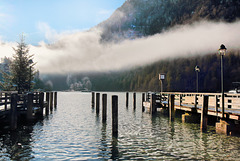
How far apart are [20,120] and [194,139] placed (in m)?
17.8

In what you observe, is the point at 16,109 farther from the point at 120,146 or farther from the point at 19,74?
the point at 19,74

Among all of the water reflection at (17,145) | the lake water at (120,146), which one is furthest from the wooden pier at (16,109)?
the lake water at (120,146)

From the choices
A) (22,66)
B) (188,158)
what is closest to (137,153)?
(188,158)

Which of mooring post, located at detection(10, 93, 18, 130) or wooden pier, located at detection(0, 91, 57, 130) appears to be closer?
mooring post, located at detection(10, 93, 18, 130)

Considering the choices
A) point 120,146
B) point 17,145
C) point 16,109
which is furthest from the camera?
point 16,109

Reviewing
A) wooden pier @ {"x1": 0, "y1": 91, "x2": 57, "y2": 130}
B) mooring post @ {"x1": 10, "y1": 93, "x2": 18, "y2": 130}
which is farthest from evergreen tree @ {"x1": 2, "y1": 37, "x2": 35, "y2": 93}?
mooring post @ {"x1": 10, "y1": 93, "x2": 18, "y2": 130}

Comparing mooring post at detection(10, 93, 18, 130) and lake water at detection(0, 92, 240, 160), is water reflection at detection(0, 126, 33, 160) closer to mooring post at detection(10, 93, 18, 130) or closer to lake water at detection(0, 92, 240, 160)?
lake water at detection(0, 92, 240, 160)

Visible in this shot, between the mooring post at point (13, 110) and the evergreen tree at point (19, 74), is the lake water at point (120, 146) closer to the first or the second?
the mooring post at point (13, 110)

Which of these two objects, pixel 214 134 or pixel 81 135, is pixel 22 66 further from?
pixel 214 134

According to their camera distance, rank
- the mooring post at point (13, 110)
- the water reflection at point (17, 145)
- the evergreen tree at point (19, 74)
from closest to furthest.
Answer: the water reflection at point (17, 145) < the mooring post at point (13, 110) < the evergreen tree at point (19, 74)

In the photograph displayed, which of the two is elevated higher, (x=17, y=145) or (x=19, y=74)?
(x=19, y=74)

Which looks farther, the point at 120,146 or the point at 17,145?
the point at 17,145

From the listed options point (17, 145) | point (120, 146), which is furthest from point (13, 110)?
point (120, 146)

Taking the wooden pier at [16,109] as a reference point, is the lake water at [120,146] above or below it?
below
